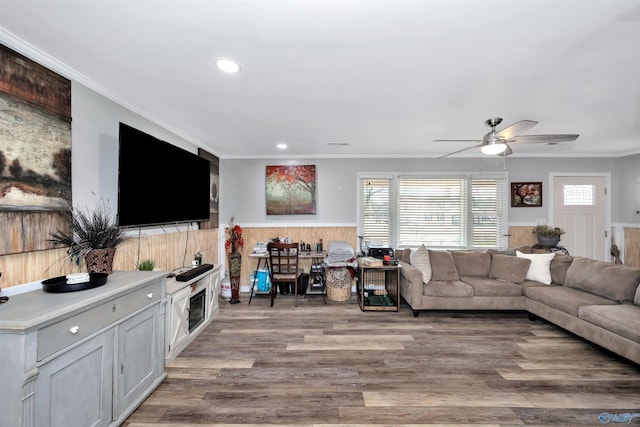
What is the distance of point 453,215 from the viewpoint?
16.0 feet

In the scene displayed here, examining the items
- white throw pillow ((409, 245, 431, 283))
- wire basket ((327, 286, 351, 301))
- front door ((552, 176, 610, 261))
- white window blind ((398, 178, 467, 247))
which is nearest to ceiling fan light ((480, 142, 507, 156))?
white throw pillow ((409, 245, 431, 283))

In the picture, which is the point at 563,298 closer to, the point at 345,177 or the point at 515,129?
the point at 515,129

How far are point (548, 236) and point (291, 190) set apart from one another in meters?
4.37

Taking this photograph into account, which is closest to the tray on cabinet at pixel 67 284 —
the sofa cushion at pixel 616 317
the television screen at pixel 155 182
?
the television screen at pixel 155 182

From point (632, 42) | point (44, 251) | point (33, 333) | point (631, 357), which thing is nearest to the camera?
point (33, 333)

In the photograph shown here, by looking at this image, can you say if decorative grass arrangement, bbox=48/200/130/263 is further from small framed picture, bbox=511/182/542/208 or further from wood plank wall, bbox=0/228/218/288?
small framed picture, bbox=511/182/542/208

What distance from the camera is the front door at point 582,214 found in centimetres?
479

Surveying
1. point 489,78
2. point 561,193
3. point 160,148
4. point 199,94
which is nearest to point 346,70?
point 489,78

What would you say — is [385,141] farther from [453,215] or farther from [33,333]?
[33,333]

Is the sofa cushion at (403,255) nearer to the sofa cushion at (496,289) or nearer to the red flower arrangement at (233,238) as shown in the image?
the sofa cushion at (496,289)

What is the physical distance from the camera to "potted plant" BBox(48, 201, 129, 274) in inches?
77.0

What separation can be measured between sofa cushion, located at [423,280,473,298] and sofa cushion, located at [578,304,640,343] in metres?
1.09

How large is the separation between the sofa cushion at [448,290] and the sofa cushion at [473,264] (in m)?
0.48

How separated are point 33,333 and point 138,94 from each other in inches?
80.3
